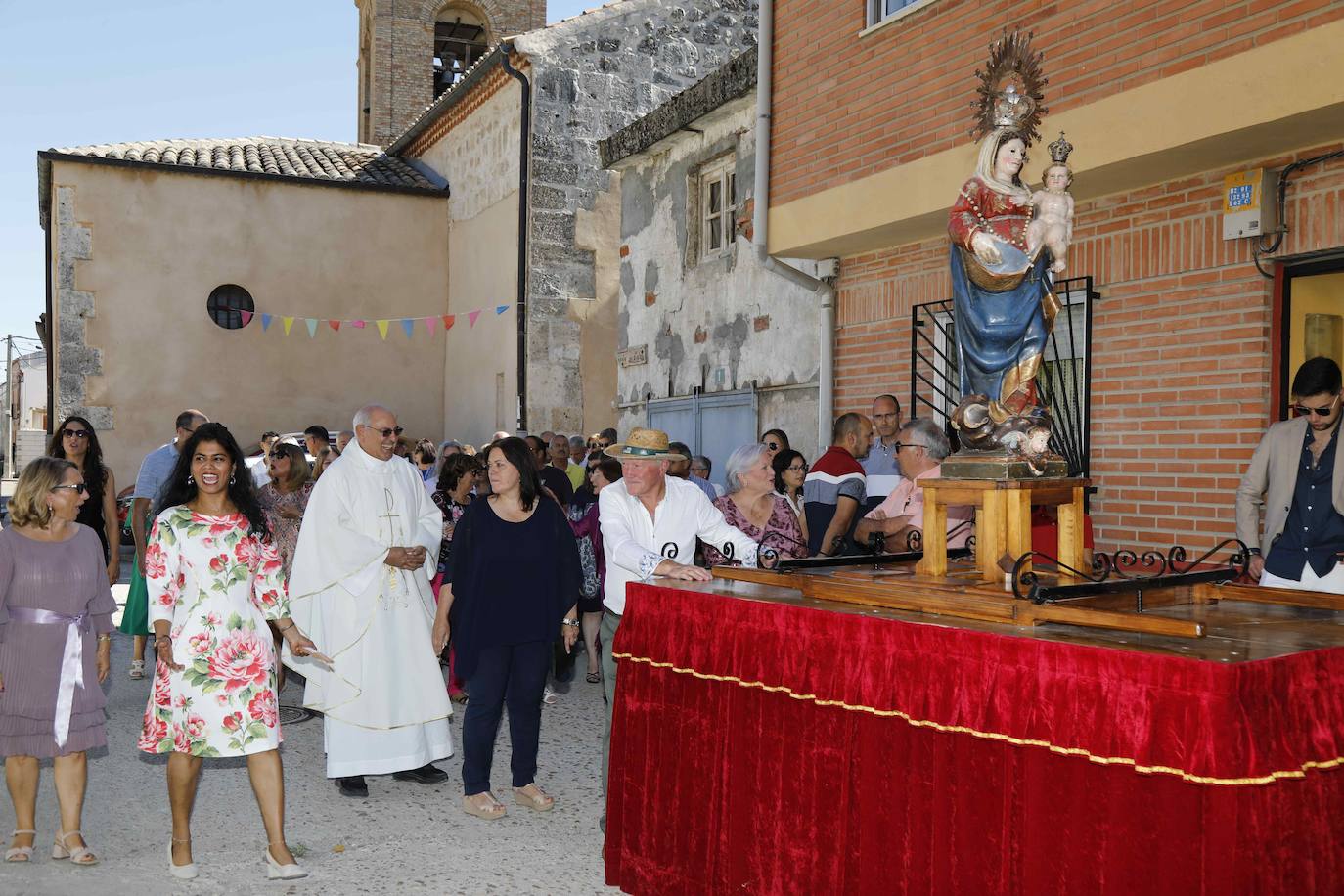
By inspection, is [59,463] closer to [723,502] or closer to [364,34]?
[723,502]

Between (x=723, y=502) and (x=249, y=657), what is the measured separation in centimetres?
234

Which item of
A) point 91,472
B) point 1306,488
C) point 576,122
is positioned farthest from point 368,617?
point 576,122

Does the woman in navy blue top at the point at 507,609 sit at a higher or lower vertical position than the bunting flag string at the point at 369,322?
lower

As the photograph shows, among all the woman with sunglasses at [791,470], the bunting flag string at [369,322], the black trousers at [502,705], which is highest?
the bunting flag string at [369,322]

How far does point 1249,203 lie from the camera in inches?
258

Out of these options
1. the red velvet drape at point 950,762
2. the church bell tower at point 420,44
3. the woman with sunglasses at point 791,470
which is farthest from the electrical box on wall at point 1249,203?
the church bell tower at point 420,44

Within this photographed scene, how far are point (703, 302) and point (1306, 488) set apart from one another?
28.7ft

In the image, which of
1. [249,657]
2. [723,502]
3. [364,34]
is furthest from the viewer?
[364,34]

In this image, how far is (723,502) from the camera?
20.5 feet

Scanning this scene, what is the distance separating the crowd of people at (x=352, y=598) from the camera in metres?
5.11

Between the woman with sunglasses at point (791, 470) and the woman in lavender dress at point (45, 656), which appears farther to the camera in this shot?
the woman with sunglasses at point (791, 470)

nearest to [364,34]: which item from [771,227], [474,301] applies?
[474,301]

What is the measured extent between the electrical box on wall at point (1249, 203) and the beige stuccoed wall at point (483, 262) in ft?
45.0

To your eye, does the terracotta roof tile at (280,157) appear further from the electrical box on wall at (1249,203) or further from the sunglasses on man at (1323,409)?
the sunglasses on man at (1323,409)
